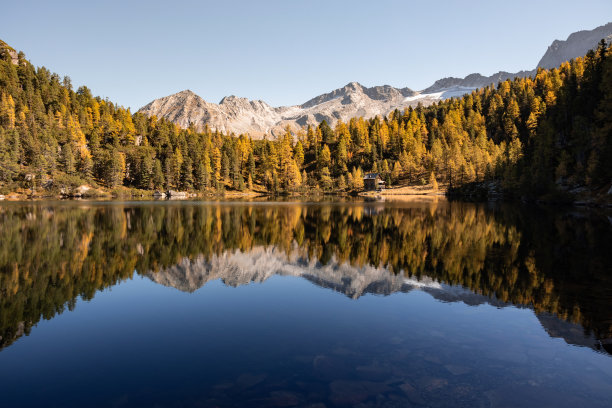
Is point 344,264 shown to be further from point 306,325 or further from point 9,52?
point 9,52

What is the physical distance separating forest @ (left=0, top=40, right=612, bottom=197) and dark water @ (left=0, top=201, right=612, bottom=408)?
73.3 meters

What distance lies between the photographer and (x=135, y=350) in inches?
411

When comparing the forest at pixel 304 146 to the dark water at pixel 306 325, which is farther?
the forest at pixel 304 146

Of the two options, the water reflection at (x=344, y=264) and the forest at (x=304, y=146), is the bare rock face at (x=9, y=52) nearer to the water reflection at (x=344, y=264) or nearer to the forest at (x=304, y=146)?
the forest at (x=304, y=146)

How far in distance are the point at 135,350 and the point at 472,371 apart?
31.4ft

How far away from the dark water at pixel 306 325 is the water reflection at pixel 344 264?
0.14 metres

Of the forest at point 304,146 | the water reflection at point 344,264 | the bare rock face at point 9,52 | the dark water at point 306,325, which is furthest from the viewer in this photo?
the bare rock face at point 9,52

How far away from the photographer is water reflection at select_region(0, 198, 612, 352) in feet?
46.6

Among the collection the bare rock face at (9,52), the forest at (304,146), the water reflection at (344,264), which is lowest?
the water reflection at (344,264)

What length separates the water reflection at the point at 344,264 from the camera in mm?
14211

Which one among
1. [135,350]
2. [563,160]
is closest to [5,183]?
[135,350]

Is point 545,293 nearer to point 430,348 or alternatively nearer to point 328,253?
point 430,348

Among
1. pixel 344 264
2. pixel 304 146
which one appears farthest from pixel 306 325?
pixel 304 146

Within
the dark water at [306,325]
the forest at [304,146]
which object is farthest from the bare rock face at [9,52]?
the dark water at [306,325]
